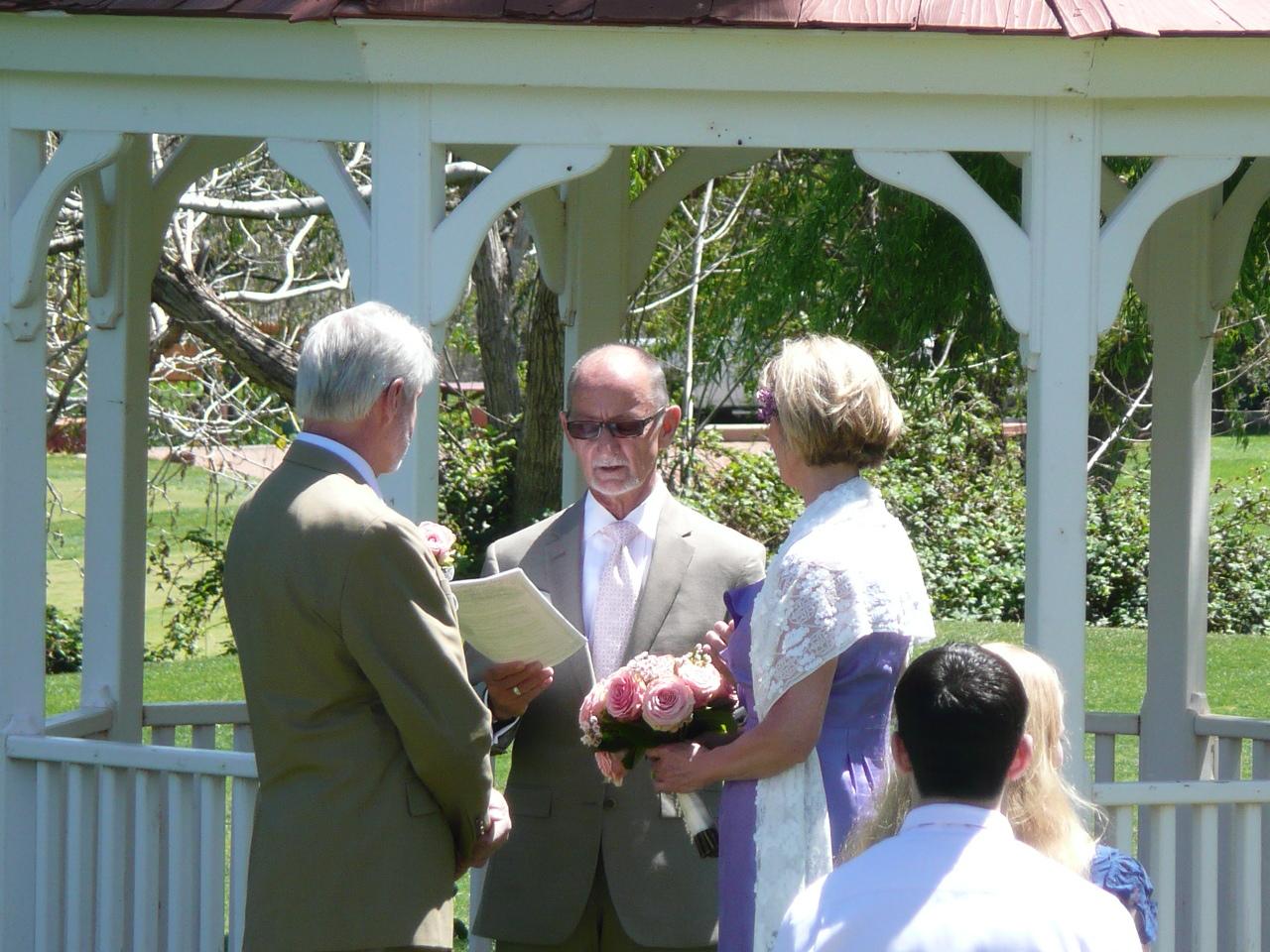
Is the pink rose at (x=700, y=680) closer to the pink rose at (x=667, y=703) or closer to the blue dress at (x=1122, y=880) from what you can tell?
the pink rose at (x=667, y=703)

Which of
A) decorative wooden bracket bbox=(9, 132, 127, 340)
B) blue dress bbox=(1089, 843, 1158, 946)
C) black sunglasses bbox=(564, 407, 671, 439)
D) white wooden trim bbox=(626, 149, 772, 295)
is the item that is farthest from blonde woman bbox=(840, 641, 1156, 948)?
white wooden trim bbox=(626, 149, 772, 295)

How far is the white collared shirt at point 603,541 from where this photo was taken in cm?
412

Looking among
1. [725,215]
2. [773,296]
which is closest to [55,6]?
[773,296]

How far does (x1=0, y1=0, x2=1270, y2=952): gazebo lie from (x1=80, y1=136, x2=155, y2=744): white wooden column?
92 cm

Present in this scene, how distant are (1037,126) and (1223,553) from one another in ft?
35.1

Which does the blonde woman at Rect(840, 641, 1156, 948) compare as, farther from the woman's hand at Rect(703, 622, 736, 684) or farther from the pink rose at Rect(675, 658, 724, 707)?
the woman's hand at Rect(703, 622, 736, 684)

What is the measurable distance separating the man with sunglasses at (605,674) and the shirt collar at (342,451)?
2.32 ft

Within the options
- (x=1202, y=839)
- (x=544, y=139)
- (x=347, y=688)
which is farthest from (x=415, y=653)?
(x=1202, y=839)

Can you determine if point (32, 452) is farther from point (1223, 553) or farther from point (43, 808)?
point (1223, 553)

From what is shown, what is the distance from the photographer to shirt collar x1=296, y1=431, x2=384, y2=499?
3.36m

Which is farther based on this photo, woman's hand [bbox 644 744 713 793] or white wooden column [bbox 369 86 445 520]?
white wooden column [bbox 369 86 445 520]

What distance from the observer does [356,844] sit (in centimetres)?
325

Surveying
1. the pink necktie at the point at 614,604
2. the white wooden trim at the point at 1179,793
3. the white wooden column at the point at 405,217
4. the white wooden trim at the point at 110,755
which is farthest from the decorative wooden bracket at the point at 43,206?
the white wooden trim at the point at 1179,793

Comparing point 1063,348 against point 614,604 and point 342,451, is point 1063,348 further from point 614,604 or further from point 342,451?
point 342,451
